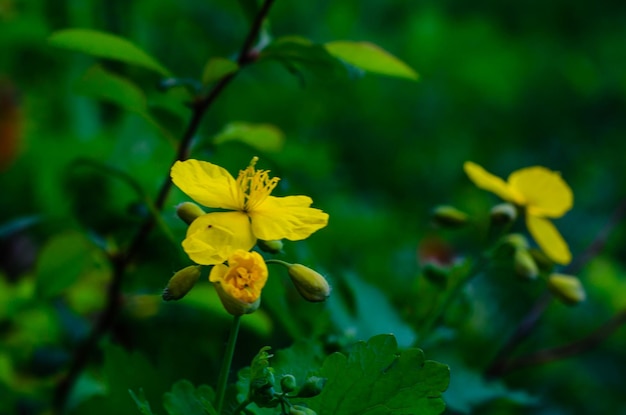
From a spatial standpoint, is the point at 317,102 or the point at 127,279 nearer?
the point at 127,279

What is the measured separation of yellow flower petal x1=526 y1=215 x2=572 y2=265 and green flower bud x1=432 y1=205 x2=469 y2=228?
7cm

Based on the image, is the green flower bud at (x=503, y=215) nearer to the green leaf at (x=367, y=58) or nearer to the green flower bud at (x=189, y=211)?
the green leaf at (x=367, y=58)

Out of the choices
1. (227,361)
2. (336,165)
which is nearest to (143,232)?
(227,361)

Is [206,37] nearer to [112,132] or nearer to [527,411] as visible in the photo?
[112,132]

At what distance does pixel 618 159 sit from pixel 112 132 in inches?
64.5

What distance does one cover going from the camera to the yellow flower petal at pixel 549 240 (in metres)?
0.82

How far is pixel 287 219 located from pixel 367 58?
0.31m

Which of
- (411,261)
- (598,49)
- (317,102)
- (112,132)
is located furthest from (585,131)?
(112,132)

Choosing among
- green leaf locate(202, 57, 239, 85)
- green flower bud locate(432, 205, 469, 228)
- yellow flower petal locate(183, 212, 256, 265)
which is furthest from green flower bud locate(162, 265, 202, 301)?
green flower bud locate(432, 205, 469, 228)

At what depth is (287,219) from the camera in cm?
58

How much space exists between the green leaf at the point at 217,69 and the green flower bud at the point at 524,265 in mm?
335

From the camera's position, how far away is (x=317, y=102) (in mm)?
1991

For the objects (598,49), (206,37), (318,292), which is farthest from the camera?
(598,49)

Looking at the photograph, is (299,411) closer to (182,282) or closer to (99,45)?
(182,282)
